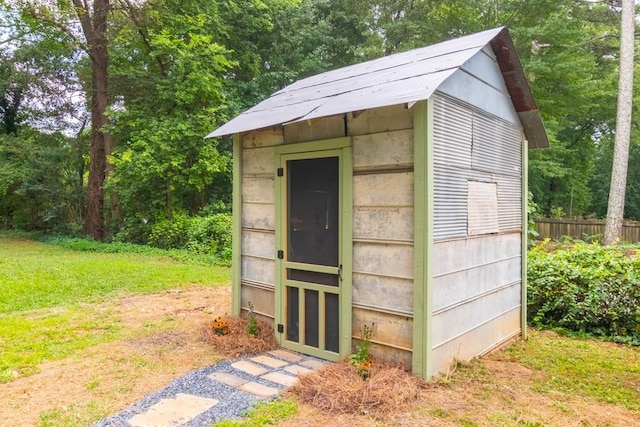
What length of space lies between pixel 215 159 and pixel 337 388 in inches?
382

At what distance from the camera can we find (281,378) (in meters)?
3.49

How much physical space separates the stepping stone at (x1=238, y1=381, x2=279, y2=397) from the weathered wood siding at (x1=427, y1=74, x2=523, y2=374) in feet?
4.29

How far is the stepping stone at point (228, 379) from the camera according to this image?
338cm

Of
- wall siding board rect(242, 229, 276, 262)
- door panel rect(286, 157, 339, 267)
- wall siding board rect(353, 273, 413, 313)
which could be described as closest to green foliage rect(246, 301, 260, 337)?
wall siding board rect(242, 229, 276, 262)

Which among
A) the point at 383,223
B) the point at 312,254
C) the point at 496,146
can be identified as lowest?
the point at 312,254

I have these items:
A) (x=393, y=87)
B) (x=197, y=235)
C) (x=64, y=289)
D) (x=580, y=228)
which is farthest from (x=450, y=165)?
(x=580, y=228)

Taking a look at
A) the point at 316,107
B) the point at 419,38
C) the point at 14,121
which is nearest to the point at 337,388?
the point at 316,107

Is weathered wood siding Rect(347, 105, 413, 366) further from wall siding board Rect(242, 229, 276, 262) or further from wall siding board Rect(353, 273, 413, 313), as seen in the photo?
wall siding board Rect(242, 229, 276, 262)

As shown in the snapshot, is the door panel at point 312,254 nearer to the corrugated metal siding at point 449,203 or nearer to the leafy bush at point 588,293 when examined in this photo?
the corrugated metal siding at point 449,203

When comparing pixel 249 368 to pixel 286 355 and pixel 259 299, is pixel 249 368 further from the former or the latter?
pixel 259 299

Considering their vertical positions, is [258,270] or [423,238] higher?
[423,238]

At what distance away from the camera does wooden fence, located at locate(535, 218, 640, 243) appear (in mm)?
13359

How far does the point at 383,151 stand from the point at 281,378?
211cm

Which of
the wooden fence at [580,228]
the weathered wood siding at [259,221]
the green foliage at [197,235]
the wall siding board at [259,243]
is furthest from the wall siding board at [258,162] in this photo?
the wooden fence at [580,228]
